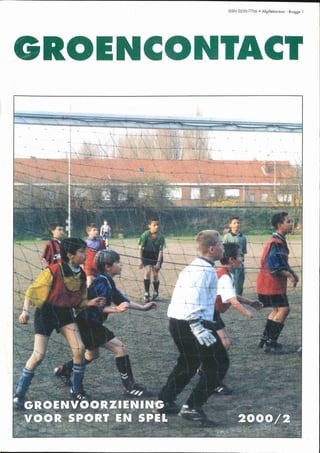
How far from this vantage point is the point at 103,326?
4.97 metres

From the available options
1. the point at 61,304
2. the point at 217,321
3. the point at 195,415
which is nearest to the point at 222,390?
the point at 195,415

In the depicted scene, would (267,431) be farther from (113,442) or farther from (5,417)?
(5,417)

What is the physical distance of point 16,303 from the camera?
4.80 meters

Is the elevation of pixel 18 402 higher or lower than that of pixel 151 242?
lower

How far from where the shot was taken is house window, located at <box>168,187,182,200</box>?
5023 mm

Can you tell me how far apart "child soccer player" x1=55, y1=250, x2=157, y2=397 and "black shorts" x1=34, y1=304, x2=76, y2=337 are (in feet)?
0.26

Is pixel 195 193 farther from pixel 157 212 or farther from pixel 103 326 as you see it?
pixel 103 326

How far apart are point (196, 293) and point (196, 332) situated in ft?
0.58

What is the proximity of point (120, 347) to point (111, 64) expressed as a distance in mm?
1301

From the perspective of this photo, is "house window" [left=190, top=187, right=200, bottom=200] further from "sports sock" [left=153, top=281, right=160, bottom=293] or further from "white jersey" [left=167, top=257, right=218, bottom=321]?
"sports sock" [left=153, top=281, right=160, bottom=293]

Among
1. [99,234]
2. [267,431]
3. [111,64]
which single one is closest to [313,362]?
[267,431]

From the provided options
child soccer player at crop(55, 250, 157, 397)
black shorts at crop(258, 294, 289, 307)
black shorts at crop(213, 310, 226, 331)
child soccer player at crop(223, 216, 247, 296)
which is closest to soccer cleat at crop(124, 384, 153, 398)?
child soccer player at crop(55, 250, 157, 397)

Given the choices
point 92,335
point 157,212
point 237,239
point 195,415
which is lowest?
point 195,415

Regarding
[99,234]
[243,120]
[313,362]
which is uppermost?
[243,120]
